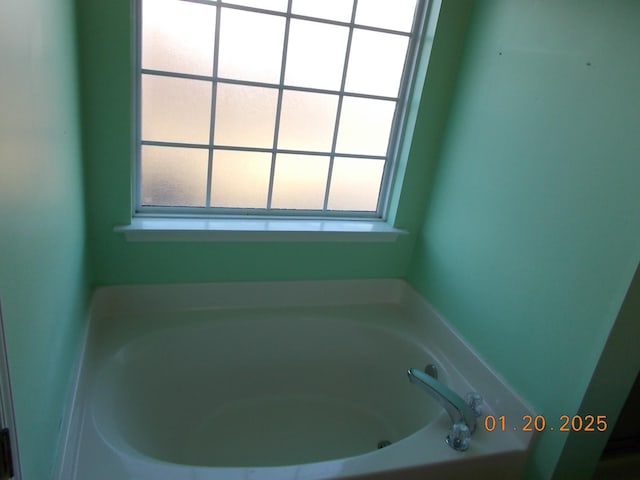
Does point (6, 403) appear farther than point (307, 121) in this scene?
No

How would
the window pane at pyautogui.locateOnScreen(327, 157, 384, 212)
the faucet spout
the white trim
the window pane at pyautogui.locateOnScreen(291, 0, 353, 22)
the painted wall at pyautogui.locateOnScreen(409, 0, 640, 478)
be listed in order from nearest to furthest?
the white trim → the painted wall at pyautogui.locateOnScreen(409, 0, 640, 478) → the faucet spout → the window pane at pyautogui.locateOnScreen(291, 0, 353, 22) → the window pane at pyautogui.locateOnScreen(327, 157, 384, 212)

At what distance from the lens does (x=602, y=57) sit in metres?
1.17

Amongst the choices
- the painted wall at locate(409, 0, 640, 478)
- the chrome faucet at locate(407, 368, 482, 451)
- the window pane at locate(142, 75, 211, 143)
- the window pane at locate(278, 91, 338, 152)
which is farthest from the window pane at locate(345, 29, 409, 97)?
the chrome faucet at locate(407, 368, 482, 451)

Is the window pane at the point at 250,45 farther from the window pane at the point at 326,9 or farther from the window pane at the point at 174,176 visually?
the window pane at the point at 174,176

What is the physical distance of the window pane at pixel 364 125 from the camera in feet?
6.12

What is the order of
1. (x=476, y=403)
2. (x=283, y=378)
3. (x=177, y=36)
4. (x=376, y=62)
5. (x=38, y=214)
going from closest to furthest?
(x=38, y=214) → (x=476, y=403) → (x=177, y=36) → (x=376, y=62) → (x=283, y=378)

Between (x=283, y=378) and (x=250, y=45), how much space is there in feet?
4.25

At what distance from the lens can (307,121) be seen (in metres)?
1.83

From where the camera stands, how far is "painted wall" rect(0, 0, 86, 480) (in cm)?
70

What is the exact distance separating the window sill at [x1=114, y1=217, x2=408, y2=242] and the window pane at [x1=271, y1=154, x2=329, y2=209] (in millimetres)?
76

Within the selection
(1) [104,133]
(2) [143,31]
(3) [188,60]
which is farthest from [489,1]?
(1) [104,133]

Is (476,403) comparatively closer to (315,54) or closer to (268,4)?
(315,54)

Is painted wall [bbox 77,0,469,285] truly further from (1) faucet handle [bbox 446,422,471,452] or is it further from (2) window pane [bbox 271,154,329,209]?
(1) faucet handle [bbox 446,422,471,452]
